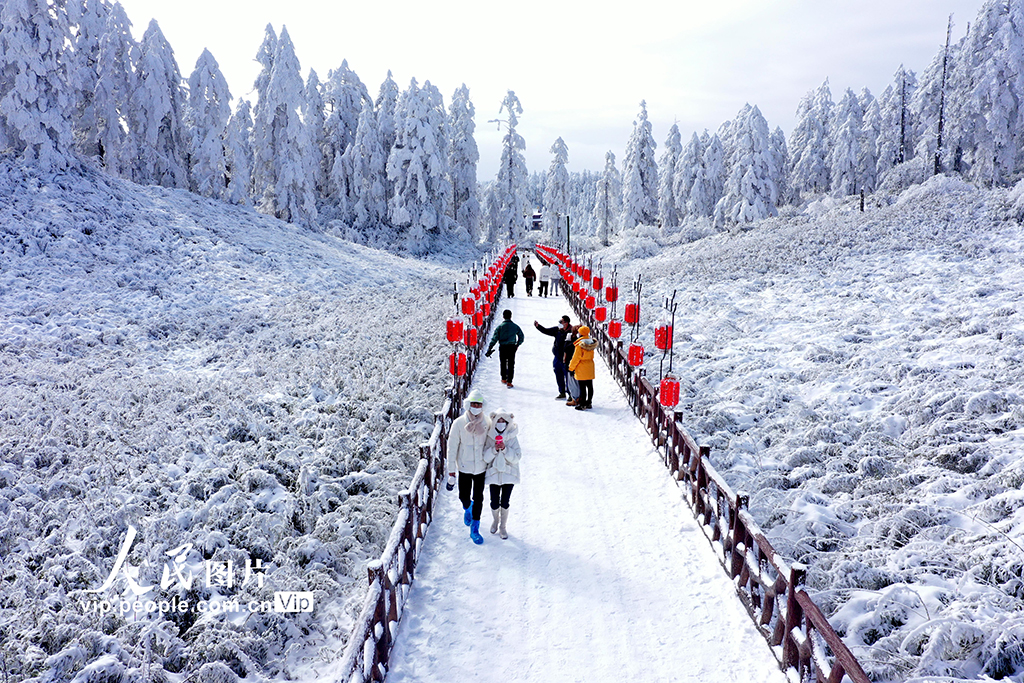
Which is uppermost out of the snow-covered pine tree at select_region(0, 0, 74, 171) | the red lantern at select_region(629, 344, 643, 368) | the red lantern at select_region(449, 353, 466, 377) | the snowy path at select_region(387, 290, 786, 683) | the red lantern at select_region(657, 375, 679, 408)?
the snow-covered pine tree at select_region(0, 0, 74, 171)

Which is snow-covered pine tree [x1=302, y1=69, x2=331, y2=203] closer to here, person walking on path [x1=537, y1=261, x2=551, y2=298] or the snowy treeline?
the snowy treeline

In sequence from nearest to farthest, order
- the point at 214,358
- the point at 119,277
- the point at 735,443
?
the point at 735,443 < the point at 214,358 < the point at 119,277

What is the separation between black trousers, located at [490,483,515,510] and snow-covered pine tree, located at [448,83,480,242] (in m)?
53.2

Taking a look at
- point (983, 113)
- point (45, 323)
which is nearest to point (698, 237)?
point (983, 113)

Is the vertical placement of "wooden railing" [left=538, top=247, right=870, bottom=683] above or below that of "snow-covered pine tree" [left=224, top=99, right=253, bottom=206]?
below

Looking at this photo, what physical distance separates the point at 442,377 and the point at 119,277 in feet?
57.5

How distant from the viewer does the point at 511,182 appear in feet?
209

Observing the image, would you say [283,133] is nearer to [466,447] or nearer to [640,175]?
[640,175]

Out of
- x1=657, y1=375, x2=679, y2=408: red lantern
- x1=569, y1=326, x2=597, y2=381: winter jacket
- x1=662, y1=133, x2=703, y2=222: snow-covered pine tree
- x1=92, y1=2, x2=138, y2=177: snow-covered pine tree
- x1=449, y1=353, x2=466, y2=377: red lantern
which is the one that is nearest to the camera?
x1=657, y1=375, x2=679, y2=408: red lantern

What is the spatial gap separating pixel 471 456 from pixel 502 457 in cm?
36

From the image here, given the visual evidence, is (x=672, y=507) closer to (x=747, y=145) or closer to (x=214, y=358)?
(x=214, y=358)

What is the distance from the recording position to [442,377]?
45.1ft

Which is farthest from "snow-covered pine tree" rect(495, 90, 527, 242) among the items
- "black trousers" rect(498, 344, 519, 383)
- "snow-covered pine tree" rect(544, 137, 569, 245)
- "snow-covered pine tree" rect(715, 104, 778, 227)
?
"black trousers" rect(498, 344, 519, 383)

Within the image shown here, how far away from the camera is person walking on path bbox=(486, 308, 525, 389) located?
41.3ft
